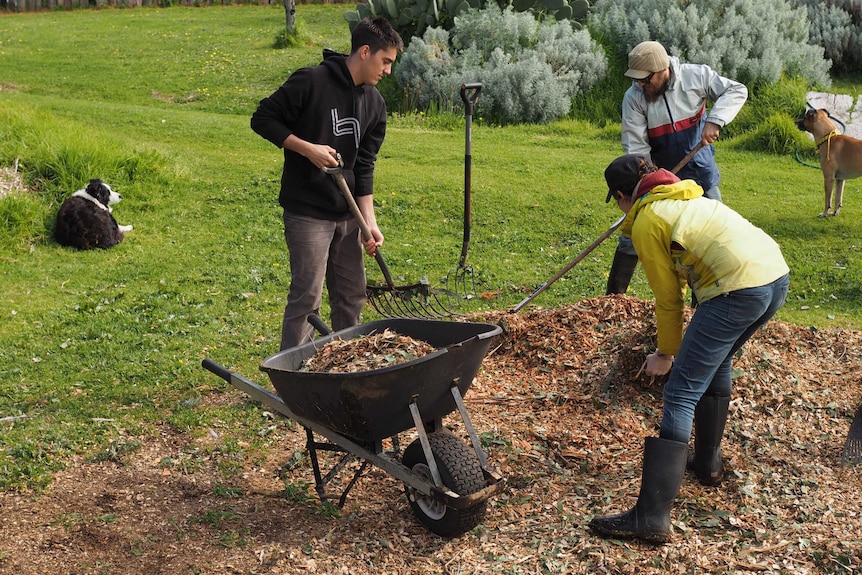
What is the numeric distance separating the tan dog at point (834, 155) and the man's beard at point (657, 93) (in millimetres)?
3679

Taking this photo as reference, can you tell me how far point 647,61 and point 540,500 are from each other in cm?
276

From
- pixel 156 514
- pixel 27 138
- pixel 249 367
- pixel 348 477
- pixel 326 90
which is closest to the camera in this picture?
pixel 156 514

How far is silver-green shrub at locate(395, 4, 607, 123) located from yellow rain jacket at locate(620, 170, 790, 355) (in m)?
8.67

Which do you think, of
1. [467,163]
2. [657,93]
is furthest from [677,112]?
[467,163]

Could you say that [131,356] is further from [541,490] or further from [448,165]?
[448,165]

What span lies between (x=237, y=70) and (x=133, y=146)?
5752mm

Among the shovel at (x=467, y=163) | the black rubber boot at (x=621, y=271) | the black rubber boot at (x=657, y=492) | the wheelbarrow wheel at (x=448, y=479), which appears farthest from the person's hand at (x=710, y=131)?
the wheelbarrow wheel at (x=448, y=479)

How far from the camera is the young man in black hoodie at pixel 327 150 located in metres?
4.45

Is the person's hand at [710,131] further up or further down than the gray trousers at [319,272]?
further up

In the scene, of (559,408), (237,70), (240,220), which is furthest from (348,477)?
(237,70)

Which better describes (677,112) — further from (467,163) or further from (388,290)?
(388,290)

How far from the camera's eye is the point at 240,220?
28.1 ft

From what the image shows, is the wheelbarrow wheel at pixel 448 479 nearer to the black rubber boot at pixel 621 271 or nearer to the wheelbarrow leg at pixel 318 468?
the wheelbarrow leg at pixel 318 468

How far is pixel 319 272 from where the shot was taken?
4.76 metres
